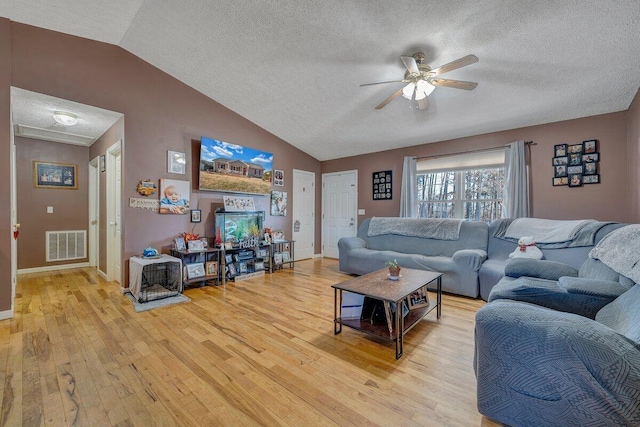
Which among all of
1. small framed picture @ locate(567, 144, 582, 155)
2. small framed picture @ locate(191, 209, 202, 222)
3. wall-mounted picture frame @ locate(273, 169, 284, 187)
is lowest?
small framed picture @ locate(191, 209, 202, 222)

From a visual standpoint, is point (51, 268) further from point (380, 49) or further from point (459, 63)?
point (459, 63)

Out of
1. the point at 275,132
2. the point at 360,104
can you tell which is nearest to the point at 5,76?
the point at 275,132

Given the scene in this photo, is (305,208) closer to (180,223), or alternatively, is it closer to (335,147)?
(335,147)

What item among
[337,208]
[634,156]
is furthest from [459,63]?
[337,208]

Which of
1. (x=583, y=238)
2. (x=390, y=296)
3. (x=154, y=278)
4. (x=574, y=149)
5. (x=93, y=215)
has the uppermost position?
(x=574, y=149)

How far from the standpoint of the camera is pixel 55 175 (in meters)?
4.57

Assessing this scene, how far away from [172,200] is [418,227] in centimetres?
384

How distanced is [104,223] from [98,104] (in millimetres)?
2014

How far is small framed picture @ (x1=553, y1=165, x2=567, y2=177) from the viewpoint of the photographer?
3.55 metres

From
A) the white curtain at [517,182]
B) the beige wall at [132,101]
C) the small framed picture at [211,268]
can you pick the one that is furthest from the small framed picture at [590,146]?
the small framed picture at [211,268]

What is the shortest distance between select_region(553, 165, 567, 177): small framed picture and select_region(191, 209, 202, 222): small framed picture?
17.1ft

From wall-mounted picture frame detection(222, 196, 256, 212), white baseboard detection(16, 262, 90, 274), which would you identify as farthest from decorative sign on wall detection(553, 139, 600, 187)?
white baseboard detection(16, 262, 90, 274)

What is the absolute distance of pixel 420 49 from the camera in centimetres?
260

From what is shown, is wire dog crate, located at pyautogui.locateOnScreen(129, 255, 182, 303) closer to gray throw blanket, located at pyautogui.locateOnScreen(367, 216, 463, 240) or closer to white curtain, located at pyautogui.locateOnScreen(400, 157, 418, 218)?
gray throw blanket, located at pyautogui.locateOnScreen(367, 216, 463, 240)
